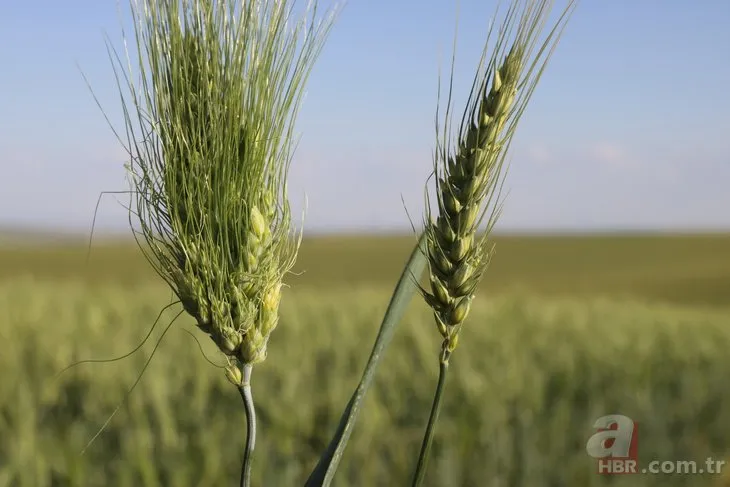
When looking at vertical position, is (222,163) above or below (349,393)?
above

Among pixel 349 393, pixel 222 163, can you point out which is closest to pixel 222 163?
pixel 222 163

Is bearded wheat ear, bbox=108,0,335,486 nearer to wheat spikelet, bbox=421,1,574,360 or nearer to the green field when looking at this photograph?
wheat spikelet, bbox=421,1,574,360

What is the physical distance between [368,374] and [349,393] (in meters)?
2.55

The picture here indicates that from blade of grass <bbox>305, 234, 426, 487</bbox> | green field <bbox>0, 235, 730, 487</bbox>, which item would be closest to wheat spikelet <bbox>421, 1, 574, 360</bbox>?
blade of grass <bbox>305, 234, 426, 487</bbox>

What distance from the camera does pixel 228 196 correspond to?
29.8 inches

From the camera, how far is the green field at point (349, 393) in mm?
2877

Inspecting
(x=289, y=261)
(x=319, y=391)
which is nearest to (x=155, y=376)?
(x=319, y=391)

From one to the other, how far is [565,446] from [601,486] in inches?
10.0

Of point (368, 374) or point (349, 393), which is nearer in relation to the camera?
point (368, 374)

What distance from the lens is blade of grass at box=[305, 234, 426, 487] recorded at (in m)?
0.73

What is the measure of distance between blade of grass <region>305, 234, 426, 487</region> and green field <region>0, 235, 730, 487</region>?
1.58 m

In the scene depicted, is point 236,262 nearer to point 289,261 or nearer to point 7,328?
point 289,261

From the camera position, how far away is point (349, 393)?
324cm

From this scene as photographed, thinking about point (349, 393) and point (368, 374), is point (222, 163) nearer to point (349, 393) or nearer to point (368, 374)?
point (368, 374)
